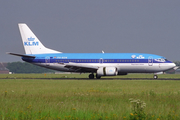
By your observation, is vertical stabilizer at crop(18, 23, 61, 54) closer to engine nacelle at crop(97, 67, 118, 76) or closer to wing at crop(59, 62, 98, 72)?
wing at crop(59, 62, 98, 72)

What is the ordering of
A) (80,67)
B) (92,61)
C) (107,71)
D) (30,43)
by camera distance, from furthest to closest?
(30,43), (92,61), (80,67), (107,71)

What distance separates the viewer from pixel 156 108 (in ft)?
46.2

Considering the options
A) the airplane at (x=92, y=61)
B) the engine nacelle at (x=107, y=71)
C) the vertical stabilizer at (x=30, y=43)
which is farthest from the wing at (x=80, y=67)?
the vertical stabilizer at (x=30, y=43)

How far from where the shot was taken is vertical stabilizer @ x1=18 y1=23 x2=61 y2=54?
1999 inches

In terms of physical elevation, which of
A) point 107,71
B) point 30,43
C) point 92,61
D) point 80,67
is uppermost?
point 30,43

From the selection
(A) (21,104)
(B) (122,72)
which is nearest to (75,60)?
(B) (122,72)

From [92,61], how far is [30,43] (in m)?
12.2

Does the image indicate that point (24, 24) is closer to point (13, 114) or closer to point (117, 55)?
point (117, 55)

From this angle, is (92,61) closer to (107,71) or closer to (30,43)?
(107,71)

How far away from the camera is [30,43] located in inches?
2008

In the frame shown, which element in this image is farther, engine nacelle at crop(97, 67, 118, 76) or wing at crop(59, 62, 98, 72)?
wing at crop(59, 62, 98, 72)

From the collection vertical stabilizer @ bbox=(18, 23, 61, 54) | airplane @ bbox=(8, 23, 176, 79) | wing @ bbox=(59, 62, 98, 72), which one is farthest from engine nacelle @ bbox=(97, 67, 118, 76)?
vertical stabilizer @ bbox=(18, 23, 61, 54)

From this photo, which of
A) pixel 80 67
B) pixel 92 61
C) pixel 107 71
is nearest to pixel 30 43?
pixel 80 67

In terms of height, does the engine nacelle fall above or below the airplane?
below
